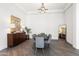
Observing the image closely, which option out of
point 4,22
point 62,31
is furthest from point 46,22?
point 4,22

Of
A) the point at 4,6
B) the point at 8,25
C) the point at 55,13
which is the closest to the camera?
the point at 4,6

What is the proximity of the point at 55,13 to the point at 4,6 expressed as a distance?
7097 millimetres

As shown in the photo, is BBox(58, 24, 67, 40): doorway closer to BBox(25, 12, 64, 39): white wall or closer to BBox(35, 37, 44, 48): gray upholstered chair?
BBox(25, 12, 64, 39): white wall

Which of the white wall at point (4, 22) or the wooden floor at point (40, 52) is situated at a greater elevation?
the white wall at point (4, 22)

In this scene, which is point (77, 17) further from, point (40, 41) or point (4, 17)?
point (4, 17)

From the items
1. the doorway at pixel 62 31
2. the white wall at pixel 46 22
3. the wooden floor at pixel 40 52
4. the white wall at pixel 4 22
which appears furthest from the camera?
the doorway at pixel 62 31

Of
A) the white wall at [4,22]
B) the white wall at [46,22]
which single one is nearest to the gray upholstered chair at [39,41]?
the white wall at [4,22]

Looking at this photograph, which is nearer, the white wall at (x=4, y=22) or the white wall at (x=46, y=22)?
the white wall at (x=4, y=22)

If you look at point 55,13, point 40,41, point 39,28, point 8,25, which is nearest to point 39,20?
point 39,28

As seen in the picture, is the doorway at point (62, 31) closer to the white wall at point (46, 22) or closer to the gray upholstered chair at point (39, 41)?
the white wall at point (46, 22)

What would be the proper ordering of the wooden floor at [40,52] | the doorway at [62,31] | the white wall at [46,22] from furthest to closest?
the doorway at [62,31] → the white wall at [46,22] → the wooden floor at [40,52]

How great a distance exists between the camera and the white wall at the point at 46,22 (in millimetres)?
13164

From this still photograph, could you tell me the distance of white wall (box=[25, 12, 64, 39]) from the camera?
43.2 feet

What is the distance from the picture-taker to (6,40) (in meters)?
7.77
